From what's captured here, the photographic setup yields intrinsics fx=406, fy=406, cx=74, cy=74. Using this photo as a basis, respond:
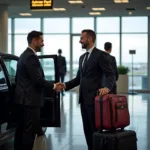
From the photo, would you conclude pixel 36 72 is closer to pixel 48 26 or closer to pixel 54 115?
pixel 54 115

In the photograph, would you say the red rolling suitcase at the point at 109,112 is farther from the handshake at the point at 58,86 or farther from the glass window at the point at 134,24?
the glass window at the point at 134,24

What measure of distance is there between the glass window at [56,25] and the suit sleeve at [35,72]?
17094 mm

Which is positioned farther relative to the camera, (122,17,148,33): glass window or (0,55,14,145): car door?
(122,17,148,33): glass window

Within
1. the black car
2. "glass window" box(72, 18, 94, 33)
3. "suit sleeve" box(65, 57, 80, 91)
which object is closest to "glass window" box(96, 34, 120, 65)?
"glass window" box(72, 18, 94, 33)

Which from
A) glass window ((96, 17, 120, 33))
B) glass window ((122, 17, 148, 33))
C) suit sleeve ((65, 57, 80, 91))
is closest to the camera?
suit sleeve ((65, 57, 80, 91))

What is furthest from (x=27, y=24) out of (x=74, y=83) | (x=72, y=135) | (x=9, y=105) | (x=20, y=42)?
(x=74, y=83)

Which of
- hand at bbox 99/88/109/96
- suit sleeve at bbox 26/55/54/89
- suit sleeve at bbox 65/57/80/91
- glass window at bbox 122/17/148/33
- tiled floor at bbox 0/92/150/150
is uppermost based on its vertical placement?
glass window at bbox 122/17/148/33

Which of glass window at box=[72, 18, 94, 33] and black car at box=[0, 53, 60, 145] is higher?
glass window at box=[72, 18, 94, 33]

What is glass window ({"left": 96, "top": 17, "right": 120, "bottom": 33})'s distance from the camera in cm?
2145

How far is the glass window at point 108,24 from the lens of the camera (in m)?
21.5

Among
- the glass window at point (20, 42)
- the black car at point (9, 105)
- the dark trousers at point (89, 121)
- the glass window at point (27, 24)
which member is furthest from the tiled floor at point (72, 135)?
the glass window at point (20, 42)

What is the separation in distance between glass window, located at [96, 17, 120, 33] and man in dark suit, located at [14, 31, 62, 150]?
660 inches

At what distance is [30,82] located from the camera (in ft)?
16.1

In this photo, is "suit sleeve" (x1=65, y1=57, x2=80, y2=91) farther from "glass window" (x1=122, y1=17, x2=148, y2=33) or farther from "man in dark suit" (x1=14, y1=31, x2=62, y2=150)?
"glass window" (x1=122, y1=17, x2=148, y2=33)
